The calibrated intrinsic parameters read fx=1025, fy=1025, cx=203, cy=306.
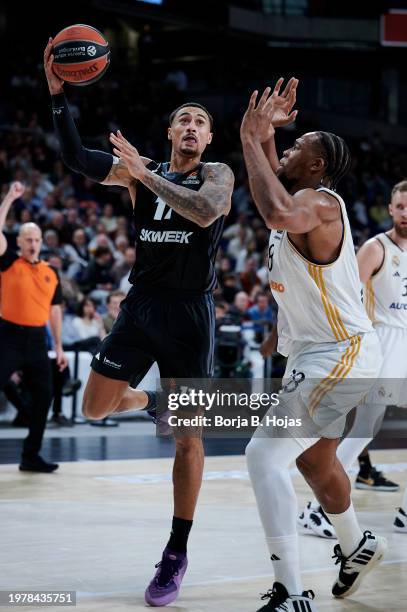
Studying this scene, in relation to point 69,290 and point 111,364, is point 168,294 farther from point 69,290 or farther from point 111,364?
point 69,290

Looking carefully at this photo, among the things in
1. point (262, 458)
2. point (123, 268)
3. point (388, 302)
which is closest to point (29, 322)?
point (388, 302)

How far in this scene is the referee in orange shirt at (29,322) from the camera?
26.9 ft

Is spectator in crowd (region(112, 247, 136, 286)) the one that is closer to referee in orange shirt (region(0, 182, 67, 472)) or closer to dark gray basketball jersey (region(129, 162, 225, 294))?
referee in orange shirt (region(0, 182, 67, 472))

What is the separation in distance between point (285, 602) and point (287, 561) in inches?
6.3

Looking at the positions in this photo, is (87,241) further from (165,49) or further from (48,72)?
(165,49)

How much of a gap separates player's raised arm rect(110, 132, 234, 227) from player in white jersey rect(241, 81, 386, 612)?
0.33 m

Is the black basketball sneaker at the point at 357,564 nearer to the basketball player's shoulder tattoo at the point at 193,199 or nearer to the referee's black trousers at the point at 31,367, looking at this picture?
the basketball player's shoulder tattoo at the point at 193,199

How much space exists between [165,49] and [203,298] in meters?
23.1

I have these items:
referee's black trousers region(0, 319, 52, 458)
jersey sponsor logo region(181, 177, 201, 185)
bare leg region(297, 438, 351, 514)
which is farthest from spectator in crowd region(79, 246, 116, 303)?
bare leg region(297, 438, 351, 514)

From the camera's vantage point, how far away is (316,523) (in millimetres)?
6066

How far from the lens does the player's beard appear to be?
677 centimetres

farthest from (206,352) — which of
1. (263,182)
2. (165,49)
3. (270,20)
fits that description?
(165,49)

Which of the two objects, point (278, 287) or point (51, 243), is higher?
point (278, 287)

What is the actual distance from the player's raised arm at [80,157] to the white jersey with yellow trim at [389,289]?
225cm
